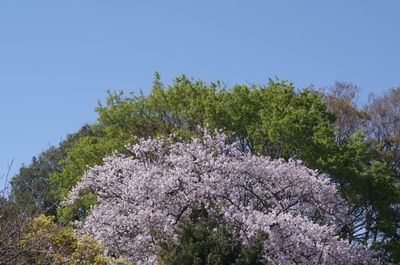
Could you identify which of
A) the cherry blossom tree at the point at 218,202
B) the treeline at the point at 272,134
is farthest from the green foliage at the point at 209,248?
the treeline at the point at 272,134

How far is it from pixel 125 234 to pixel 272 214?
4.99m

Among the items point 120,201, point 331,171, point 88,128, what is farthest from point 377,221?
point 88,128

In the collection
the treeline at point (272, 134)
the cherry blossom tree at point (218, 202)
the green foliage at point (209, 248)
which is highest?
the treeline at point (272, 134)

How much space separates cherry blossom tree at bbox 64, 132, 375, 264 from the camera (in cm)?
2236

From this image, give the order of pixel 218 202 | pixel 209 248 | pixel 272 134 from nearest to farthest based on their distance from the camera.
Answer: pixel 209 248, pixel 218 202, pixel 272 134

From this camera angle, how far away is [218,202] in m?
23.7

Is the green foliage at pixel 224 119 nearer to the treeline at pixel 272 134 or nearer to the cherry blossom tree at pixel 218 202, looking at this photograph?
the treeline at pixel 272 134

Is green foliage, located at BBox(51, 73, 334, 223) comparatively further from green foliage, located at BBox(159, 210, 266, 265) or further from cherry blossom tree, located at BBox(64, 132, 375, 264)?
green foliage, located at BBox(159, 210, 266, 265)

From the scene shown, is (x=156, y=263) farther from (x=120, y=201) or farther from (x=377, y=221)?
(x=377, y=221)

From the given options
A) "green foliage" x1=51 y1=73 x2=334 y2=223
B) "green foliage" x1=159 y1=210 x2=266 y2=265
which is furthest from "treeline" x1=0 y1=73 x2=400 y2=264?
"green foliage" x1=159 y1=210 x2=266 y2=265

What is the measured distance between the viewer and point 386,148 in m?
37.9

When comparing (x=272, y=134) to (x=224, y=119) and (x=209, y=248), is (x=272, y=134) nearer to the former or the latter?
(x=224, y=119)

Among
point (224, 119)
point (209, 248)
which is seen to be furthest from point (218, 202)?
point (224, 119)

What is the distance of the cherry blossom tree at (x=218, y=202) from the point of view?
22.4m
